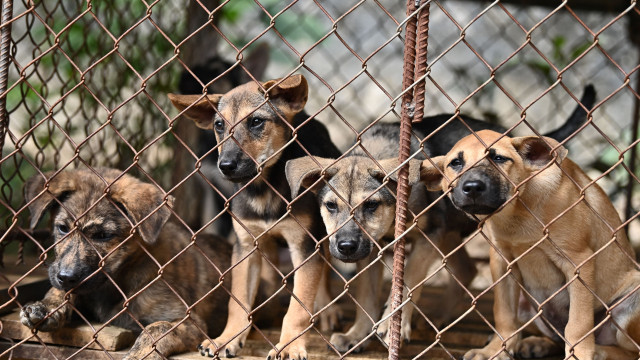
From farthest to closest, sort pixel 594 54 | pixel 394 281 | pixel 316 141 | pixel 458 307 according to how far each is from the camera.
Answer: pixel 594 54, pixel 458 307, pixel 316 141, pixel 394 281

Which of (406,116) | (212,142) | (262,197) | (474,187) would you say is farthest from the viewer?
(212,142)

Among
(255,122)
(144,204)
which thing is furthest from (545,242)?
(144,204)

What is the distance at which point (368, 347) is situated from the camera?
4.42 metres

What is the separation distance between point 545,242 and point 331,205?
1.19 meters

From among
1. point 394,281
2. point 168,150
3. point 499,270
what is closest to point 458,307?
point 499,270

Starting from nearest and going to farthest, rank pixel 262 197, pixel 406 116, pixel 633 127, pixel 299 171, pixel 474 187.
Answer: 1. pixel 406 116
2. pixel 474 187
3. pixel 299 171
4. pixel 262 197
5. pixel 633 127

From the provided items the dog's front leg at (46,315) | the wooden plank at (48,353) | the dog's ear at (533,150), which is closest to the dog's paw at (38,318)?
the dog's front leg at (46,315)

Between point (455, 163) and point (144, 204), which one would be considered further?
point (144, 204)

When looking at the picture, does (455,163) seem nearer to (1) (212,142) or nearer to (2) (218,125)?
(2) (218,125)

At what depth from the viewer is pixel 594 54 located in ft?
33.7

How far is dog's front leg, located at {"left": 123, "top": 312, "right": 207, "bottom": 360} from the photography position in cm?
394

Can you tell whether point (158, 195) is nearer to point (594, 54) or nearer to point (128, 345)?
point (128, 345)

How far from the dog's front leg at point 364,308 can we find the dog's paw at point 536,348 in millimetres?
893

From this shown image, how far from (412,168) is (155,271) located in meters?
1.77
